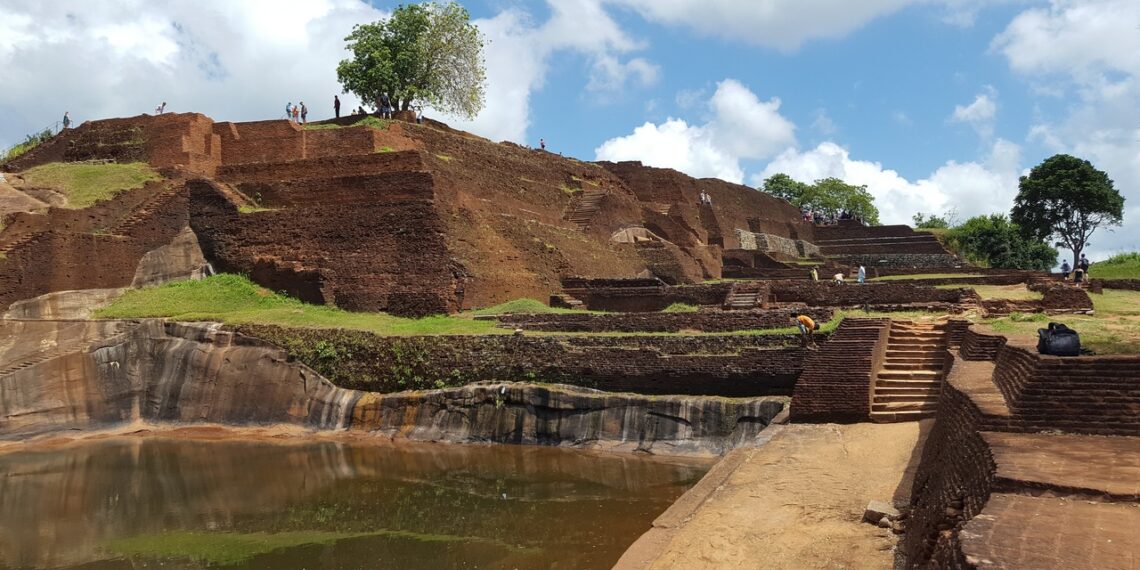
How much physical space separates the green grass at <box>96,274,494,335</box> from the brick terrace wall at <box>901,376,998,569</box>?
12313mm

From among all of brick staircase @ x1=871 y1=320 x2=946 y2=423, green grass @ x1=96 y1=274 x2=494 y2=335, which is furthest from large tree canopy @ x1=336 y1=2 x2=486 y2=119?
brick staircase @ x1=871 y1=320 x2=946 y2=423

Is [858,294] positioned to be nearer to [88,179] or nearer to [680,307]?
[680,307]

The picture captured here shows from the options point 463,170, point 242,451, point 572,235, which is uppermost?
point 463,170

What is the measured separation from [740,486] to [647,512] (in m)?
2.67

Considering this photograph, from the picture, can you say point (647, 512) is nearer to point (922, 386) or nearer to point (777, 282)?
point (922, 386)

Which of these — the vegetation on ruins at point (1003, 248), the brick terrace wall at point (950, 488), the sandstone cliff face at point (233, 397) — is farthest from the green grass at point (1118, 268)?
the brick terrace wall at point (950, 488)

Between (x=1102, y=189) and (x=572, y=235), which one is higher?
A: (x=1102, y=189)

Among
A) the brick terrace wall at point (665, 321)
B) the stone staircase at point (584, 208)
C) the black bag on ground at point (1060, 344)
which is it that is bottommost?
the brick terrace wall at point (665, 321)

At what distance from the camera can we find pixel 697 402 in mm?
15484

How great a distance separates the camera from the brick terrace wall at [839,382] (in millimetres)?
12273

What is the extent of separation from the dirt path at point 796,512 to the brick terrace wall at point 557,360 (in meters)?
4.51

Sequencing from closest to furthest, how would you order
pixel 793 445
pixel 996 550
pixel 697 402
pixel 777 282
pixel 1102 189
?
pixel 996 550 → pixel 793 445 → pixel 697 402 → pixel 777 282 → pixel 1102 189

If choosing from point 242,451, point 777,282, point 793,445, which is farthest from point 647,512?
point 777,282

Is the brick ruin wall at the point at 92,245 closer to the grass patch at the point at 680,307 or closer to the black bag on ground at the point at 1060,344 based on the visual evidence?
the grass patch at the point at 680,307
